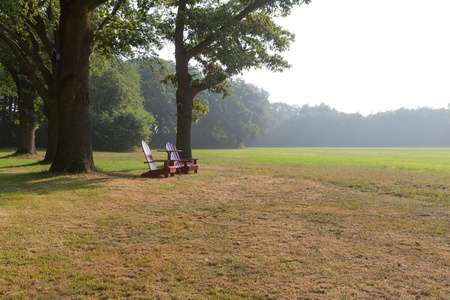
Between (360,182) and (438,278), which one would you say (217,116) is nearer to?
(360,182)

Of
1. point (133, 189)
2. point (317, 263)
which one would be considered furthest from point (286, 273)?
point (133, 189)

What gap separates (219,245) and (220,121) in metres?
66.1

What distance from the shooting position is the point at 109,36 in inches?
440

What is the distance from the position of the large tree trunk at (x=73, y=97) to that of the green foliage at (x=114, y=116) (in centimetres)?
2624

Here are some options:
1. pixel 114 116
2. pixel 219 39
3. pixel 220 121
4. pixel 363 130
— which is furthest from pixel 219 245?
pixel 363 130

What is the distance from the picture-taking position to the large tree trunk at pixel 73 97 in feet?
32.8

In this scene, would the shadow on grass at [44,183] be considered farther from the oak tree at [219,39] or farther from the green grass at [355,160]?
the green grass at [355,160]

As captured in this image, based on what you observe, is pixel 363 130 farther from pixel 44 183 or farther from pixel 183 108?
pixel 44 183

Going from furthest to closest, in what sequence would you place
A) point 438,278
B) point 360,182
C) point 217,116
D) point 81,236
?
point 217,116 → point 360,182 → point 81,236 → point 438,278

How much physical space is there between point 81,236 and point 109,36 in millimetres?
8743

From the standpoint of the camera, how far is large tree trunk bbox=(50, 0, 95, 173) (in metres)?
9.99

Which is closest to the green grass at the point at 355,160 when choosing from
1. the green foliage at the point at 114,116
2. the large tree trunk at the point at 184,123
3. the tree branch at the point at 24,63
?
the large tree trunk at the point at 184,123

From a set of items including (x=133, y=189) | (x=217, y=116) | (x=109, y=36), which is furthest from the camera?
(x=217, y=116)

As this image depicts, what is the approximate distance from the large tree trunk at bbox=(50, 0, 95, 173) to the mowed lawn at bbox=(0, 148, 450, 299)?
2.35 meters
